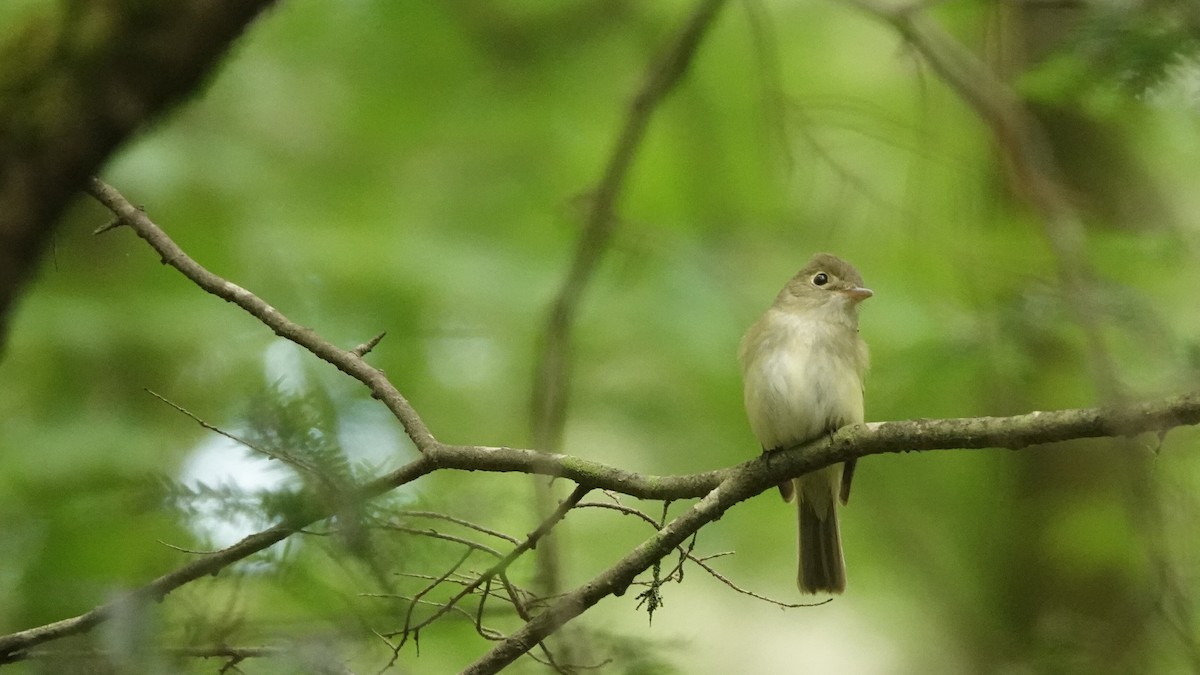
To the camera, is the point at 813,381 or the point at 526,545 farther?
the point at 813,381

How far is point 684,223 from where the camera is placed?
6727 millimetres

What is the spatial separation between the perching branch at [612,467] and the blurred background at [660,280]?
1.69 ft

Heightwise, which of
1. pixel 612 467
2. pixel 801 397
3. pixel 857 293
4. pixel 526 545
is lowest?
pixel 526 545

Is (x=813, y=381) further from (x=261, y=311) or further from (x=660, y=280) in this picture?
(x=261, y=311)

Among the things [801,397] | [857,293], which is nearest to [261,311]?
[801,397]

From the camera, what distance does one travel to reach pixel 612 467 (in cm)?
307

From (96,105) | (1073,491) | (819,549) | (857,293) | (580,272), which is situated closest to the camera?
(96,105)

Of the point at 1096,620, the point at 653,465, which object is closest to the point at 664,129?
the point at 653,465

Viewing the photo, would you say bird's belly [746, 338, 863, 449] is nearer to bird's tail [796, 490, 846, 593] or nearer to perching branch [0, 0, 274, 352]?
bird's tail [796, 490, 846, 593]

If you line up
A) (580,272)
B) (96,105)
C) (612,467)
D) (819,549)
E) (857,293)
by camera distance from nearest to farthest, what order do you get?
(96,105) < (612,467) < (580,272) < (857,293) < (819,549)

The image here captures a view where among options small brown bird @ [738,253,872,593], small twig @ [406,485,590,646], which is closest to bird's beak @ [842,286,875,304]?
small brown bird @ [738,253,872,593]

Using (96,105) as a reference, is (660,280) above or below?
above

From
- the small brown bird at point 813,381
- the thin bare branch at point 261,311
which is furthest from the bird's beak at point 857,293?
the thin bare branch at point 261,311

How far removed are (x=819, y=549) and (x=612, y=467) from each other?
8.23 ft
